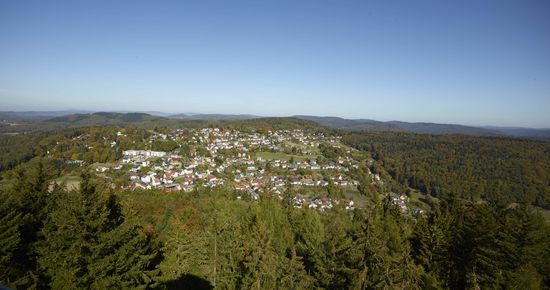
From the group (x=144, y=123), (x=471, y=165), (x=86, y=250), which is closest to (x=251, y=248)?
(x=86, y=250)

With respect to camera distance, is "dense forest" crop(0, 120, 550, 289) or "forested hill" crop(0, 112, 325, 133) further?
"forested hill" crop(0, 112, 325, 133)

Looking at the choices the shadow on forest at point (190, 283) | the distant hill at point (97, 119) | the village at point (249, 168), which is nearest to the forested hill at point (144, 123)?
the distant hill at point (97, 119)

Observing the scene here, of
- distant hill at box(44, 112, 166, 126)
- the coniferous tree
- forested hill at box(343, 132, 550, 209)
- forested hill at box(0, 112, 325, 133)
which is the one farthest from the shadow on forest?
distant hill at box(44, 112, 166, 126)

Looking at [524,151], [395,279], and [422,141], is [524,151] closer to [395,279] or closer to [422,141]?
[422,141]

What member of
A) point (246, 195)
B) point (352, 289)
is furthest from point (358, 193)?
point (352, 289)

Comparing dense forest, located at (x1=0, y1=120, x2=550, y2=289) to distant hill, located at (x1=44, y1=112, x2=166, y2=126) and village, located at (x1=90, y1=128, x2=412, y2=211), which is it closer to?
village, located at (x1=90, y1=128, x2=412, y2=211)

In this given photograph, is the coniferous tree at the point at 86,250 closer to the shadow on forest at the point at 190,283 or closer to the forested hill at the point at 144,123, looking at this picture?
the shadow on forest at the point at 190,283
